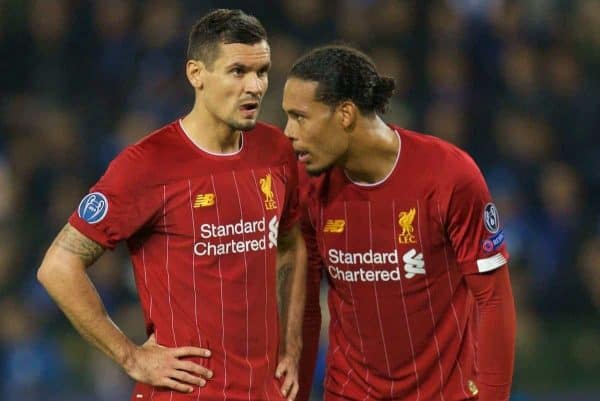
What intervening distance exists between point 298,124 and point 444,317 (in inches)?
34.5

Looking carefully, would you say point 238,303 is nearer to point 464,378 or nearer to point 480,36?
point 464,378

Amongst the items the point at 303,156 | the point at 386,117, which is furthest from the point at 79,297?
the point at 386,117

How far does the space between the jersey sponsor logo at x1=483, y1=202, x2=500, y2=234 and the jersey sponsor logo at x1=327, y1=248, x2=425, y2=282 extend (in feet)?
0.93

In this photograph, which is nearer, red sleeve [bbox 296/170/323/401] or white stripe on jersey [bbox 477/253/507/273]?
white stripe on jersey [bbox 477/253/507/273]

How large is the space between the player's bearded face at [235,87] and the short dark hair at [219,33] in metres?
0.02

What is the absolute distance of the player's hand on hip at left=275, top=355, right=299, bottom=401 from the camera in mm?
4781

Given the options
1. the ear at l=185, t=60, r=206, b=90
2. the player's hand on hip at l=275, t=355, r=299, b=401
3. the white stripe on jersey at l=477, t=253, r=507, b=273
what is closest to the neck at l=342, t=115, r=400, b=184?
the white stripe on jersey at l=477, t=253, r=507, b=273

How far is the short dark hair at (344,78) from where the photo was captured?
4738mm

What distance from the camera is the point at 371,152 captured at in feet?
15.6

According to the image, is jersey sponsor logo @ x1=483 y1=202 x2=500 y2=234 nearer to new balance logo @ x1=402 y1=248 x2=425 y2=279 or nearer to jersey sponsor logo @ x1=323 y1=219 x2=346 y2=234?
new balance logo @ x1=402 y1=248 x2=425 y2=279

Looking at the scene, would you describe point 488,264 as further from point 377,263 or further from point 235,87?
point 235,87

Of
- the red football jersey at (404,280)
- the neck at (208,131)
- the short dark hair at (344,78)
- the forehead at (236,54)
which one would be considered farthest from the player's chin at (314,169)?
the forehead at (236,54)

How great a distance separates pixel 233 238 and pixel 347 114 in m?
0.64

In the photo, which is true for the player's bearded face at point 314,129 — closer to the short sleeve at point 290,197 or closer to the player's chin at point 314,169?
the player's chin at point 314,169
